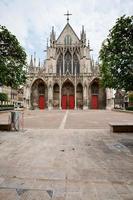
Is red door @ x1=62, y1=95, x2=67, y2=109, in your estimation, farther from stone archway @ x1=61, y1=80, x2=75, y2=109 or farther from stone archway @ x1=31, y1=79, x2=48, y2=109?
stone archway @ x1=31, y1=79, x2=48, y2=109

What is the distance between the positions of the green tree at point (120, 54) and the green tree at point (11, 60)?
375 centimetres

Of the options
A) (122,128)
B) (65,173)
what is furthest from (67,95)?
(65,173)

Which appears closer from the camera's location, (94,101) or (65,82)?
(94,101)

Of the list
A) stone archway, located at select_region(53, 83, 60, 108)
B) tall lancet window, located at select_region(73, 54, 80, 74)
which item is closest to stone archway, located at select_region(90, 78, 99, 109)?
tall lancet window, located at select_region(73, 54, 80, 74)

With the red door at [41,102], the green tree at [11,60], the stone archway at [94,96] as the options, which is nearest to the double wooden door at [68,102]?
the stone archway at [94,96]

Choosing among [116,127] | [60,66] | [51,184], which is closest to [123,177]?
[51,184]

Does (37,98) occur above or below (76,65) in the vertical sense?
below

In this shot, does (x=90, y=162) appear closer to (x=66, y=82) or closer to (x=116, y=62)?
A: (x=116, y=62)

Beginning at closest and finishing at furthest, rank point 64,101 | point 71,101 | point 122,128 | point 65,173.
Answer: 1. point 65,173
2. point 122,128
3. point 64,101
4. point 71,101

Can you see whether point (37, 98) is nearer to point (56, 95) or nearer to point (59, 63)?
point (56, 95)

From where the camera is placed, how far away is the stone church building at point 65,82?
1704 inches

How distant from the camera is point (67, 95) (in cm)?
4488

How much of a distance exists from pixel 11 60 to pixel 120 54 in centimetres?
470

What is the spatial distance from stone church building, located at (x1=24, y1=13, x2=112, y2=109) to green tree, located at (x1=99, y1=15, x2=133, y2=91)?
3557 centimetres
